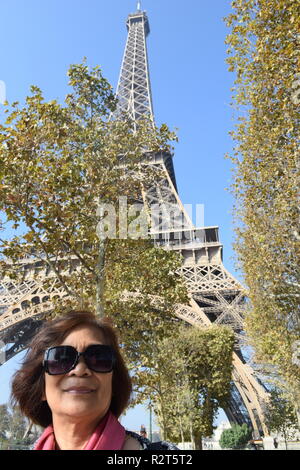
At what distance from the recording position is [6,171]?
6.80 meters

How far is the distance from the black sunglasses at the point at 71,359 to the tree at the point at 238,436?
41054 mm

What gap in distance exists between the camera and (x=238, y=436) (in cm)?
3769

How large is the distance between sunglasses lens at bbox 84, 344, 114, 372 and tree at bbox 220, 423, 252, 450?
4104 centimetres

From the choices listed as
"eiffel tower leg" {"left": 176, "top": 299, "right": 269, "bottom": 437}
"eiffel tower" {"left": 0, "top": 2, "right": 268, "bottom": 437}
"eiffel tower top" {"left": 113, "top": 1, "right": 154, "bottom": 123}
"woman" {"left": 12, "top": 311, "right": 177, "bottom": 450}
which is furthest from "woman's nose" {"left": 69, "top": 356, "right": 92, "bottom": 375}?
"eiffel tower top" {"left": 113, "top": 1, "right": 154, "bottom": 123}

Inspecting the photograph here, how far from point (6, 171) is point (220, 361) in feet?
77.6

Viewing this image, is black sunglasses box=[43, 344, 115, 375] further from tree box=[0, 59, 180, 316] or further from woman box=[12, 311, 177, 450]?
tree box=[0, 59, 180, 316]

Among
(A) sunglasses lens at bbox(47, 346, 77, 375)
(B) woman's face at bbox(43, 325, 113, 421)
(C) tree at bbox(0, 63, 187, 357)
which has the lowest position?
(B) woman's face at bbox(43, 325, 113, 421)

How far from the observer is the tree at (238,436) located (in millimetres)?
37750

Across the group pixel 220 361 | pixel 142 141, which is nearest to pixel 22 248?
pixel 142 141

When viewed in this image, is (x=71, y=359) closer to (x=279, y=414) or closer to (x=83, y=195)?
(x=83, y=195)

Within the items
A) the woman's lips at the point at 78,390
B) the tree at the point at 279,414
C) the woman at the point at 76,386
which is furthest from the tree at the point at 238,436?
the woman's lips at the point at 78,390

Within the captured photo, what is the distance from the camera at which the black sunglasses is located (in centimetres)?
211
